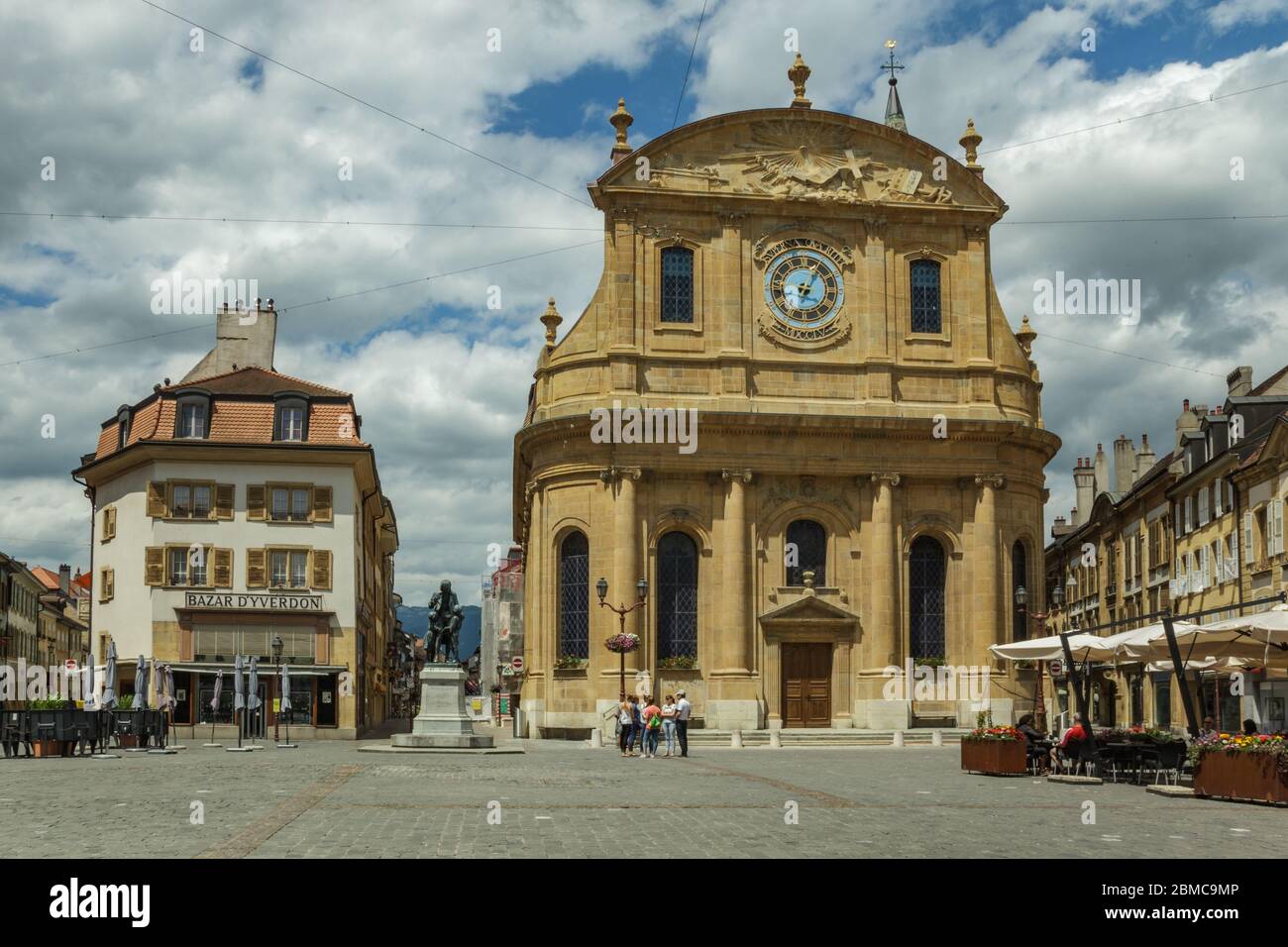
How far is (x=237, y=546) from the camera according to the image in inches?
2149

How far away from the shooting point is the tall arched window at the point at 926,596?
51.4 metres

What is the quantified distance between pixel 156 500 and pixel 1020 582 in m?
31.4

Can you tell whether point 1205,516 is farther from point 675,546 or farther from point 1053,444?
point 675,546

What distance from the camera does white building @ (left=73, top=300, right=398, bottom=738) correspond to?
53.8m

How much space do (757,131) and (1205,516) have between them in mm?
20533

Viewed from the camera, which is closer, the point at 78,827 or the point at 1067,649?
the point at 78,827

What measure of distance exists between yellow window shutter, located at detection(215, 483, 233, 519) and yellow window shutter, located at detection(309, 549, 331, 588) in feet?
11.2

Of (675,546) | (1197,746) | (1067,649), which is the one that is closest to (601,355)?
(675,546)

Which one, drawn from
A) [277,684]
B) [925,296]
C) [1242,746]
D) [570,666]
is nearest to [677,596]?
[570,666]

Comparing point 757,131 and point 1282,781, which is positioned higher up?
point 757,131

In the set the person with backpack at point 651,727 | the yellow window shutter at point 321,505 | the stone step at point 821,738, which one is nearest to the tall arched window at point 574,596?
the stone step at point 821,738

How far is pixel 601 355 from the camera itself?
167 ft
